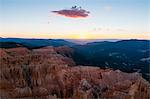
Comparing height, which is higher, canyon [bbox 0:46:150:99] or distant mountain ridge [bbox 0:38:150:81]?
distant mountain ridge [bbox 0:38:150:81]

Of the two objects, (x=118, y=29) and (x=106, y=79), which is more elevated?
(x=118, y=29)

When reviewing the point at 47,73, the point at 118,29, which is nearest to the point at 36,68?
the point at 47,73

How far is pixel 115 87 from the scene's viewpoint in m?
4.84

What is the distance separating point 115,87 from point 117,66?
0.19 m

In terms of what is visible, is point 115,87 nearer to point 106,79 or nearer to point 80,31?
point 106,79

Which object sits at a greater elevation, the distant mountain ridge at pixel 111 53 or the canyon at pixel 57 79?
the distant mountain ridge at pixel 111 53

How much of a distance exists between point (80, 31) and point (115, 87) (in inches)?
21.9

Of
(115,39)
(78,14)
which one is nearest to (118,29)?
(115,39)

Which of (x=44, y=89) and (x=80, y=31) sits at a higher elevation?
(x=80, y=31)

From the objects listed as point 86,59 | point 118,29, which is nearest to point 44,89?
point 86,59

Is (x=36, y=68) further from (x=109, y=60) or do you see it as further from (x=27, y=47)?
(x=109, y=60)

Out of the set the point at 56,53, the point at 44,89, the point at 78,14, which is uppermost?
the point at 78,14

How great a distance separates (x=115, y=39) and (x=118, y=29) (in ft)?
0.29

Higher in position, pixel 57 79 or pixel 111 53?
pixel 111 53
